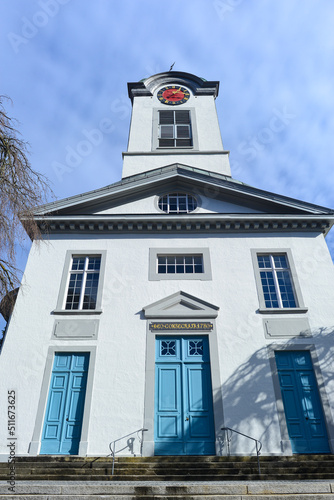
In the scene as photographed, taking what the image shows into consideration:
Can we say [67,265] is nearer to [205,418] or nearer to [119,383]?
[119,383]

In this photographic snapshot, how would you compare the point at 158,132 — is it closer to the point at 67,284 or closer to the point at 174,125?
the point at 174,125

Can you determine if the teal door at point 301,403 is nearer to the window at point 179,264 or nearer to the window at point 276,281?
the window at point 276,281

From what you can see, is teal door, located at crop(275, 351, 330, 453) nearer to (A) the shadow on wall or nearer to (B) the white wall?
(A) the shadow on wall

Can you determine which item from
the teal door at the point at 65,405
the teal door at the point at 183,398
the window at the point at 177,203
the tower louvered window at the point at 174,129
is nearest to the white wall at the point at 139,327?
the teal door at the point at 65,405

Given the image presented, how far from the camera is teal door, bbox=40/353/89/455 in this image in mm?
12284

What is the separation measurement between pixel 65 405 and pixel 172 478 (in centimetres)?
456

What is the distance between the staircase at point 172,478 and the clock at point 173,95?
69.3 feet

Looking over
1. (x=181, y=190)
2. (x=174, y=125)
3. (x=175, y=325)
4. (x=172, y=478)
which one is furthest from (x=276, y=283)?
(x=174, y=125)

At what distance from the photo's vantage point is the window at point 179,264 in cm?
1540

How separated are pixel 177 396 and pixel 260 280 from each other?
17.5ft

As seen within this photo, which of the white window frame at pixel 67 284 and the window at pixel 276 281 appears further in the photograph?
the window at pixel 276 281

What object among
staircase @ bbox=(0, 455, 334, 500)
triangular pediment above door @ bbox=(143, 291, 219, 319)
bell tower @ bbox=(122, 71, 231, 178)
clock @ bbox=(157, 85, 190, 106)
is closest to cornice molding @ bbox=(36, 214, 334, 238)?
triangular pediment above door @ bbox=(143, 291, 219, 319)

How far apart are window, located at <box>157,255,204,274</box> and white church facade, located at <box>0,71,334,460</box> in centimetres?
6

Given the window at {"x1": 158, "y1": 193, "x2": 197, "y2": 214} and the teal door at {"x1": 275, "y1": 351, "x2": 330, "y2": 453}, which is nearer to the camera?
the teal door at {"x1": 275, "y1": 351, "x2": 330, "y2": 453}
